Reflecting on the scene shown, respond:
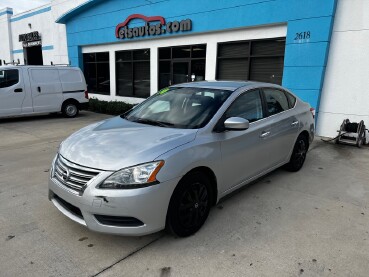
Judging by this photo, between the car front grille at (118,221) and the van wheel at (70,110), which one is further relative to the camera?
the van wheel at (70,110)

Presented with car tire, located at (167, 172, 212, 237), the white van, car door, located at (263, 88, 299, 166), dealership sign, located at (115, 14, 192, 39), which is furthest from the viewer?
dealership sign, located at (115, 14, 192, 39)

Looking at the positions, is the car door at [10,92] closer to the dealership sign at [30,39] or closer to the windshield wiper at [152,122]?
the windshield wiper at [152,122]

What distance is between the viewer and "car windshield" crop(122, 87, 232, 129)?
3.50 metres

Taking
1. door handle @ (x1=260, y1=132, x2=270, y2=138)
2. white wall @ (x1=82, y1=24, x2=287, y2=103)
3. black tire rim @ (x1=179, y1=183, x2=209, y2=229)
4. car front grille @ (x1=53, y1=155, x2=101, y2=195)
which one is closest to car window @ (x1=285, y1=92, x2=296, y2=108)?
door handle @ (x1=260, y1=132, x2=270, y2=138)

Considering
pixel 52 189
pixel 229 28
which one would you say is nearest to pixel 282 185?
pixel 52 189

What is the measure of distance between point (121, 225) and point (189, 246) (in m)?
0.75

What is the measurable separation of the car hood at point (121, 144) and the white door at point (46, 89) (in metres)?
8.13

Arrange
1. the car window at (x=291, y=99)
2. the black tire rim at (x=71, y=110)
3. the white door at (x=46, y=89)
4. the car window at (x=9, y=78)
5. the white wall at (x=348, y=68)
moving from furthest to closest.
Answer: the black tire rim at (x=71, y=110) < the white door at (x=46, y=89) < the car window at (x=9, y=78) < the white wall at (x=348, y=68) < the car window at (x=291, y=99)

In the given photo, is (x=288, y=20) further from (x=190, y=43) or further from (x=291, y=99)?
(x=291, y=99)

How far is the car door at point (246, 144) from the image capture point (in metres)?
3.48

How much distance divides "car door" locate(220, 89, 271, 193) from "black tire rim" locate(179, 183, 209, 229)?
371mm

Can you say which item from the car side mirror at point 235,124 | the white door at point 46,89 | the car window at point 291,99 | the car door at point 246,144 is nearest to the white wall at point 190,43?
the white door at point 46,89

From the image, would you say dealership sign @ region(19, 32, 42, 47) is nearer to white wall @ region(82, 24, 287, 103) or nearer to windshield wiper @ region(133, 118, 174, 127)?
white wall @ region(82, 24, 287, 103)

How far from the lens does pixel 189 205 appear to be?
10.0ft
